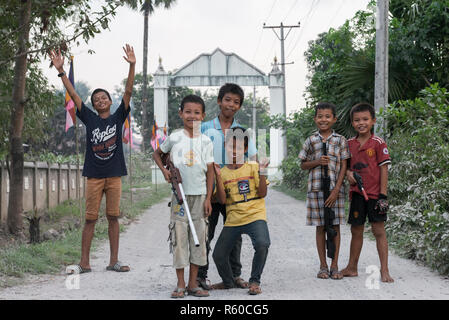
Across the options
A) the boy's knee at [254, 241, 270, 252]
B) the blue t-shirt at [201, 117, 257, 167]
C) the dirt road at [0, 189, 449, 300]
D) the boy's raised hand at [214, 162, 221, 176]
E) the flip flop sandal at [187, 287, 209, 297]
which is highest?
the blue t-shirt at [201, 117, 257, 167]

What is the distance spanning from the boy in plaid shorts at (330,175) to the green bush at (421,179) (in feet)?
3.81

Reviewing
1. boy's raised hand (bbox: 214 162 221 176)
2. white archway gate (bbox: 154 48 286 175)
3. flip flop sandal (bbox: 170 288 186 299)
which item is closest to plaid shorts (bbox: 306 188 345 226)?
boy's raised hand (bbox: 214 162 221 176)

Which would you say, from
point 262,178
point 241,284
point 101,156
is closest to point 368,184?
point 262,178

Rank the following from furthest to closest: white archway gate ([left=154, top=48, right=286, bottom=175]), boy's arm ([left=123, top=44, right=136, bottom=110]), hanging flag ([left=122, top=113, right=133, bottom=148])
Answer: white archway gate ([left=154, top=48, right=286, bottom=175])
hanging flag ([left=122, top=113, right=133, bottom=148])
boy's arm ([left=123, top=44, right=136, bottom=110])

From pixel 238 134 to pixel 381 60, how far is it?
21.0ft

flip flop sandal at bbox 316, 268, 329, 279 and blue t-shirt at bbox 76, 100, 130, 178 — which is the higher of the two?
blue t-shirt at bbox 76, 100, 130, 178

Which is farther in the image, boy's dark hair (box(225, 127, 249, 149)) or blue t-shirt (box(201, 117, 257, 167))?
blue t-shirt (box(201, 117, 257, 167))

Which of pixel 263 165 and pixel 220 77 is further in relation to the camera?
pixel 220 77

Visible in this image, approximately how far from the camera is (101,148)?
5.86 metres

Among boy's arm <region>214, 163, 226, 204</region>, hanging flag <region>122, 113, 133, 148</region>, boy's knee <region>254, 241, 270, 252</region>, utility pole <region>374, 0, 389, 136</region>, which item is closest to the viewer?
boy's knee <region>254, 241, 270, 252</region>

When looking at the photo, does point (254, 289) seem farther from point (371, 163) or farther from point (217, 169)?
point (371, 163)

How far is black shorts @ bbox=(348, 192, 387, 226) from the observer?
547cm

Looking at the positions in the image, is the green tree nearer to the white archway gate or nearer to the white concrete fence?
the white concrete fence
